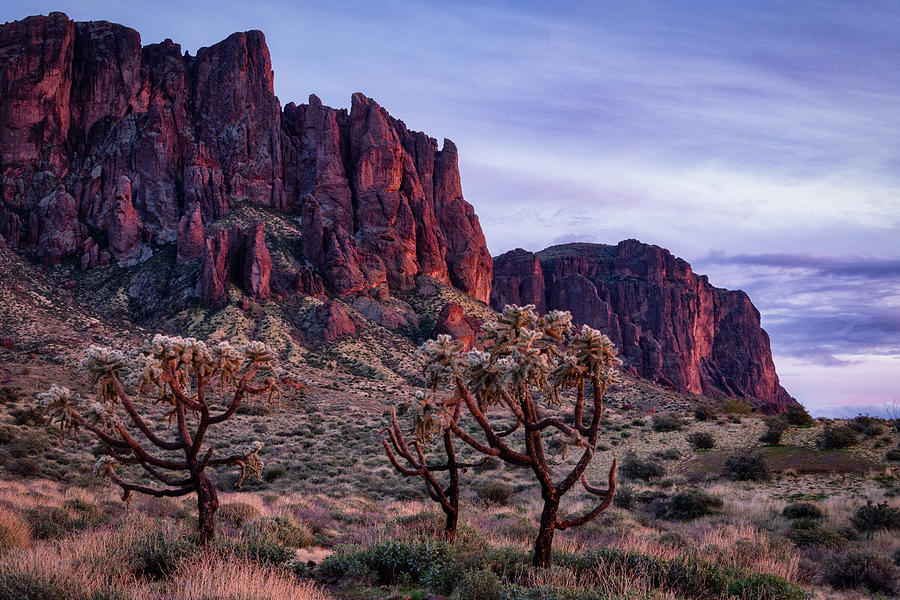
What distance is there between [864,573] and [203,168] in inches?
4304

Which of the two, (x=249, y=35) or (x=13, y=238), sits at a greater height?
(x=249, y=35)

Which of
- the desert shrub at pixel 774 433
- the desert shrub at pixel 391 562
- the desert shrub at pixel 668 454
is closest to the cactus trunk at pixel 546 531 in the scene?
the desert shrub at pixel 391 562

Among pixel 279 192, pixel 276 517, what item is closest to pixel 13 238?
pixel 279 192

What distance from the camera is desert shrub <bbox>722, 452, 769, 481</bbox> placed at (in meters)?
20.3

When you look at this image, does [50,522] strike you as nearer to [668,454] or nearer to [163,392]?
[163,392]

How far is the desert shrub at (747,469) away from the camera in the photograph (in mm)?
20328

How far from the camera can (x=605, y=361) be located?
7.59m

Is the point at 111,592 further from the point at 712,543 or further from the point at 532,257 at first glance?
the point at 532,257

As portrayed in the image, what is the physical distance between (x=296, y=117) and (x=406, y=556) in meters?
129

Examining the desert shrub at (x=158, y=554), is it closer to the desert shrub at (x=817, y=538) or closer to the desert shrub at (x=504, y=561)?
the desert shrub at (x=504, y=561)

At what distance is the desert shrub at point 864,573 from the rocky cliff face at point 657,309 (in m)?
129

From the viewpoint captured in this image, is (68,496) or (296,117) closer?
(68,496)

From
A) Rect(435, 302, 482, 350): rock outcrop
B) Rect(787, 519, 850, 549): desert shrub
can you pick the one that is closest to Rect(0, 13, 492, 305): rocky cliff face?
Rect(435, 302, 482, 350): rock outcrop

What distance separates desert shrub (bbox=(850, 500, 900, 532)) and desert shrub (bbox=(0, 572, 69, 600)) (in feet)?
57.1
